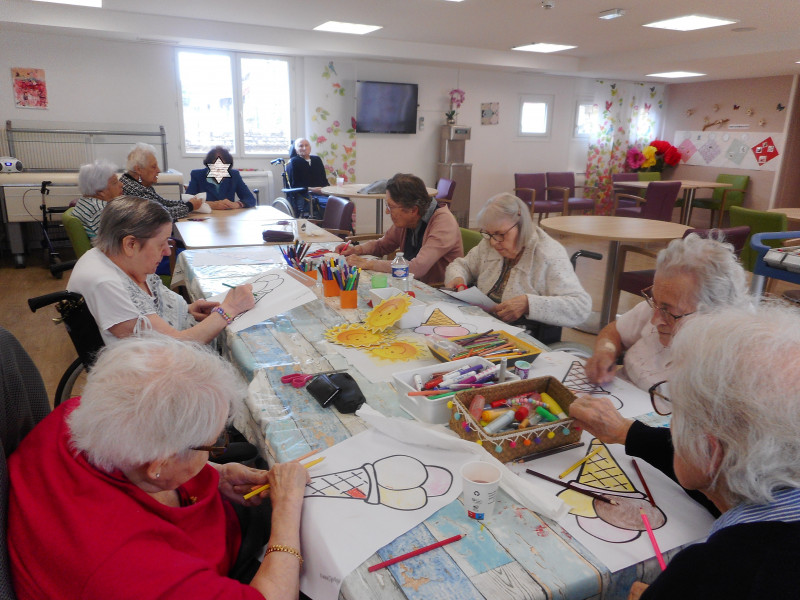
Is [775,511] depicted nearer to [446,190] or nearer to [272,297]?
[272,297]

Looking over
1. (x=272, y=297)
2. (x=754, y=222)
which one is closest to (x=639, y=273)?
(x=754, y=222)

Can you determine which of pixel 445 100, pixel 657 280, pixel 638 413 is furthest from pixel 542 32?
pixel 638 413

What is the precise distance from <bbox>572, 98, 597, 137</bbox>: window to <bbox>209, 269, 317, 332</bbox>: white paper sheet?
8666 mm

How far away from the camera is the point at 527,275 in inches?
96.0

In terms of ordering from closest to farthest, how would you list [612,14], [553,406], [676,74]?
[553,406] → [612,14] → [676,74]

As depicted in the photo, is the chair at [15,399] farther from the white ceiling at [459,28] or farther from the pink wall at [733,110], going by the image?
the pink wall at [733,110]

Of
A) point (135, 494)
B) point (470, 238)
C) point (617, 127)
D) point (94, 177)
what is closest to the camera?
point (135, 494)

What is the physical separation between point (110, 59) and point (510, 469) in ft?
23.6

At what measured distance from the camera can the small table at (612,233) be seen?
388cm

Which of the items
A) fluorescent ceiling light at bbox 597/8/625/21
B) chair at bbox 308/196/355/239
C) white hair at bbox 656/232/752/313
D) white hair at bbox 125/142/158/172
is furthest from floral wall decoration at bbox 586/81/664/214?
white hair at bbox 656/232/752/313

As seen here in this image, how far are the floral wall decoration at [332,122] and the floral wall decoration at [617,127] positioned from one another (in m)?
4.68

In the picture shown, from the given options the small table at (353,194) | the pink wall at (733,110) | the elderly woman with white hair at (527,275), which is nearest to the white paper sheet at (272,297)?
the elderly woman with white hair at (527,275)

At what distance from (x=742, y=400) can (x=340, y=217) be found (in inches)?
153

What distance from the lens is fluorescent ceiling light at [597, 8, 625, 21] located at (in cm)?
516
